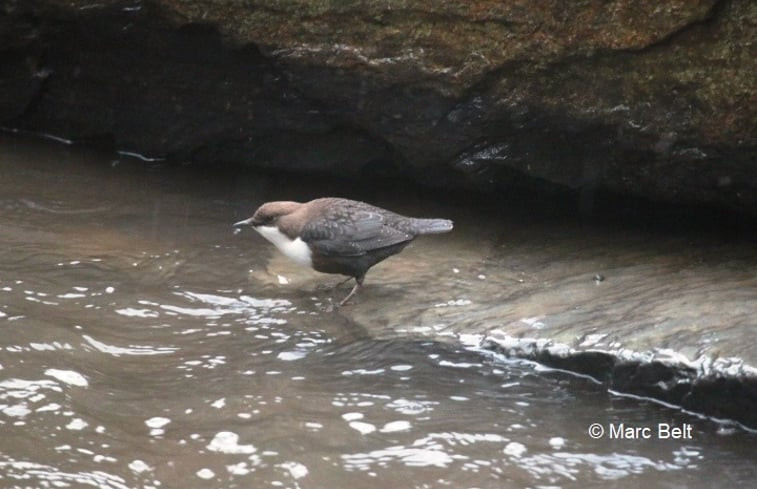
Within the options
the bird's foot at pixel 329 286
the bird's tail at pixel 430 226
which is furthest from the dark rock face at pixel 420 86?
the bird's foot at pixel 329 286

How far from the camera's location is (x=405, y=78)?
6.04 metres

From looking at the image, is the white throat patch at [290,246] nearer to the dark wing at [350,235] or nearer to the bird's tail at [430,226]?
the dark wing at [350,235]

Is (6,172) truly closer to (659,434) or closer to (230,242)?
(230,242)

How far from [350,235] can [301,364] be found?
1009 mm

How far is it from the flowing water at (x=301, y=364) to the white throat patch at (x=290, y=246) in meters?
0.18

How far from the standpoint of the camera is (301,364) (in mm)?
4648

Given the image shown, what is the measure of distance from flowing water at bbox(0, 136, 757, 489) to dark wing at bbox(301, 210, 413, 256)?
266mm

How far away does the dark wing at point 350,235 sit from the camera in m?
5.43

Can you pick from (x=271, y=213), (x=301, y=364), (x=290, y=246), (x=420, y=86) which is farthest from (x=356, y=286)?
(x=420, y=86)

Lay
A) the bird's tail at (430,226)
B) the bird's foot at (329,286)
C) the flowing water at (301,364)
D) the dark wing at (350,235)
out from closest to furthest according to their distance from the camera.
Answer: the flowing water at (301,364)
the dark wing at (350,235)
the bird's tail at (430,226)
the bird's foot at (329,286)

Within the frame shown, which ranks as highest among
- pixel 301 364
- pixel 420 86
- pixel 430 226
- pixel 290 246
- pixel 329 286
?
pixel 420 86

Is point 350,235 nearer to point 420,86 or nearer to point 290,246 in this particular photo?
point 290,246

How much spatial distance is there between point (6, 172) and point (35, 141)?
30.8 inches

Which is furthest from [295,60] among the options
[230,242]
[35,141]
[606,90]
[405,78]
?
[35,141]
